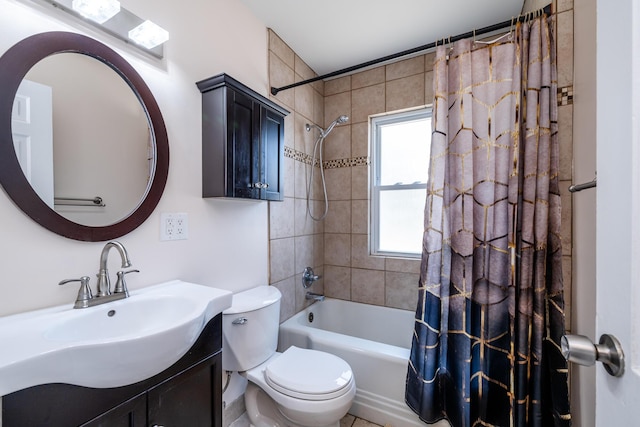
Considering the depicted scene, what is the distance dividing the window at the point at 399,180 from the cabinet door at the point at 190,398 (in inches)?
64.0

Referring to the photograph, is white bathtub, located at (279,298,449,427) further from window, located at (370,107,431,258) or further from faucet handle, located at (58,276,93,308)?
faucet handle, located at (58,276,93,308)

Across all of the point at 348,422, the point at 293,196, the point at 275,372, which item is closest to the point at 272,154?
the point at 293,196

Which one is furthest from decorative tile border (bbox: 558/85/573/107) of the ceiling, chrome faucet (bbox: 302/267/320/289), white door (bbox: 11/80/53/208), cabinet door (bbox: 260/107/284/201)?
white door (bbox: 11/80/53/208)

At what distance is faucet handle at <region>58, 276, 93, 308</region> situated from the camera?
0.88 metres

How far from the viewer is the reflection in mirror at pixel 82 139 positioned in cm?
87

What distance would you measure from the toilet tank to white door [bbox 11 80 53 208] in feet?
2.68

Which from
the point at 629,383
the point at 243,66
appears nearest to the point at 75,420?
the point at 629,383

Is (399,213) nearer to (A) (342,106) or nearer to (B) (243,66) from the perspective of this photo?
(A) (342,106)

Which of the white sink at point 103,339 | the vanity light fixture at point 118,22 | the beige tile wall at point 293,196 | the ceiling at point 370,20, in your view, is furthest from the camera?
the beige tile wall at point 293,196

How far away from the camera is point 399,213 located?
230 centimetres

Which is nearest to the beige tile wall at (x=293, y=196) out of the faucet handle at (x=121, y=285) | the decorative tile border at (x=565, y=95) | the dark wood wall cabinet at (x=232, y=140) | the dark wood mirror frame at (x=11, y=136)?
the dark wood wall cabinet at (x=232, y=140)

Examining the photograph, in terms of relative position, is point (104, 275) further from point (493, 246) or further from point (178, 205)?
point (493, 246)

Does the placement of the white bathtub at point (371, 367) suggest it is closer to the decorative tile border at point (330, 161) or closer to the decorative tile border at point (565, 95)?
the decorative tile border at point (330, 161)

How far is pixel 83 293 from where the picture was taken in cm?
90
